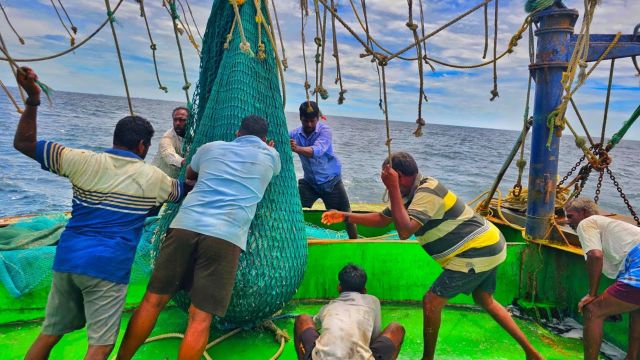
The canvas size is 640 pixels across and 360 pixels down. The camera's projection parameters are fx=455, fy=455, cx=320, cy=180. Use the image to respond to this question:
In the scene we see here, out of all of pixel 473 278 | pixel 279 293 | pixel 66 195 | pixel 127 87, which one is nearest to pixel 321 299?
pixel 279 293

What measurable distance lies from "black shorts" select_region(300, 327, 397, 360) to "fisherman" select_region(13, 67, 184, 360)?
1015 millimetres

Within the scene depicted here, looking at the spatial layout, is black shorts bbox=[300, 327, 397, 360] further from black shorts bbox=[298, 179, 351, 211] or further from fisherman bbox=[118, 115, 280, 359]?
black shorts bbox=[298, 179, 351, 211]

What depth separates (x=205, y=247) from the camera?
247 centimetres

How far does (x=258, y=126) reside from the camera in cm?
279

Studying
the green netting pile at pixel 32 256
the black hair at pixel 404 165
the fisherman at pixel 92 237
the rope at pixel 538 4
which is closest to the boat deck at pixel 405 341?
the green netting pile at pixel 32 256

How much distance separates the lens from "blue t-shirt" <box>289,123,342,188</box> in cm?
481

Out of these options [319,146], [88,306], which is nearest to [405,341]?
[319,146]

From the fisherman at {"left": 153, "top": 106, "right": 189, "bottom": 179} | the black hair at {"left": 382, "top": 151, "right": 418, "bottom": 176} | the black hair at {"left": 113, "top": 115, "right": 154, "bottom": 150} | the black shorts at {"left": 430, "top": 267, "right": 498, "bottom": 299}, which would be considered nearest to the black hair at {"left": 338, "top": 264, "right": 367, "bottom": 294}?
the black shorts at {"left": 430, "top": 267, "right": 498, "bottom": 299}

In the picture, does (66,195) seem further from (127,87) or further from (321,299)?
(127,87)

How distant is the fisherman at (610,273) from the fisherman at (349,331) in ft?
4.60

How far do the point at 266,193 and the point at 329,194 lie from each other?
2.03 m

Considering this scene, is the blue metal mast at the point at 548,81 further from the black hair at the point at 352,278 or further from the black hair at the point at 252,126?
the black hair at the point at 252,126

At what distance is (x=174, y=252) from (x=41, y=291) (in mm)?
1764

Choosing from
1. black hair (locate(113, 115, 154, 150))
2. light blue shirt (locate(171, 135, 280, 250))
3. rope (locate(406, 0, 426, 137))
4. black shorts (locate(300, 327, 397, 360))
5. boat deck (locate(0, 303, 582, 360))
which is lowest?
boat deck (locate(0, 303, 582, 360))
